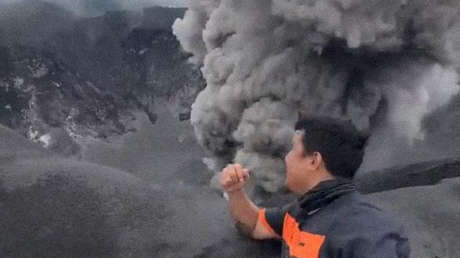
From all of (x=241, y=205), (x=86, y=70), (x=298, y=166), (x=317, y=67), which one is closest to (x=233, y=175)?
(x=241, y=205)

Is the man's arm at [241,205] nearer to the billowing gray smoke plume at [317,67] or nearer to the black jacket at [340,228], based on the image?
the black jacket at [340,228]

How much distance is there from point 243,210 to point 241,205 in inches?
2.2

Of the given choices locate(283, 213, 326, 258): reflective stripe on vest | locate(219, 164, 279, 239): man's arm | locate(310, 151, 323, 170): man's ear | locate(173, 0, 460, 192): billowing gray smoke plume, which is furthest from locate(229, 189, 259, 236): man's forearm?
locate(173, 0, 460, 192): billowing gray smoke plume

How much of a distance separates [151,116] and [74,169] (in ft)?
92.2

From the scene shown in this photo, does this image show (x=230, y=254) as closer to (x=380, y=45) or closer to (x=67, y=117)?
(x=380, y=45)

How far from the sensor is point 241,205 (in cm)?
329

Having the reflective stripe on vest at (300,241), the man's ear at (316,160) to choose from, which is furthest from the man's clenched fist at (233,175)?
the man's ear at (316,160)

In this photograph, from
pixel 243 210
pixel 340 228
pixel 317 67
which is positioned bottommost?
pixel 317 67

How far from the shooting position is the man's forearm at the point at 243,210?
3238mm

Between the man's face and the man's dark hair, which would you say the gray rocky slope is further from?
the man's dark hair

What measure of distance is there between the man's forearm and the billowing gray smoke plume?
638 centimetres

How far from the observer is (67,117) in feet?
92.6

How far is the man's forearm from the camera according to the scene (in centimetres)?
324

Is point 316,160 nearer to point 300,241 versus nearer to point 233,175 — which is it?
point 300,241
